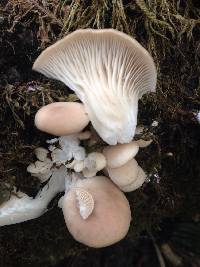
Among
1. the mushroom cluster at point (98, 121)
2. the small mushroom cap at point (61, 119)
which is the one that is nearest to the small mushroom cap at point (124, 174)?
the mushroom cluster at point (98, 121)

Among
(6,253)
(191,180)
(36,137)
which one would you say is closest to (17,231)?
(6,253)

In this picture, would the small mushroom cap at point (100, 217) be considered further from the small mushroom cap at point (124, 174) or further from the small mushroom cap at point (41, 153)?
the small mushroom cap at point (41, 153)

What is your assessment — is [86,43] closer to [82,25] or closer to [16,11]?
[82,25]

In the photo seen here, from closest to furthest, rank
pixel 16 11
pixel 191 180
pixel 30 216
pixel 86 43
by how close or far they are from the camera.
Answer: pixel 86 43 → pixel 16 11 → pixel 30 216 → pixel 191 180

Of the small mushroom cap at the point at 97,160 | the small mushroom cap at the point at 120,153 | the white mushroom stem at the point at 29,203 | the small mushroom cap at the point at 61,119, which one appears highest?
the small mushroom cap at the point at 61,119

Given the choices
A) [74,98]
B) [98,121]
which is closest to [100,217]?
[98,121]

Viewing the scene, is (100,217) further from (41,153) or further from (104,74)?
(104,74)

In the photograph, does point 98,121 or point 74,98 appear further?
point 74,98
